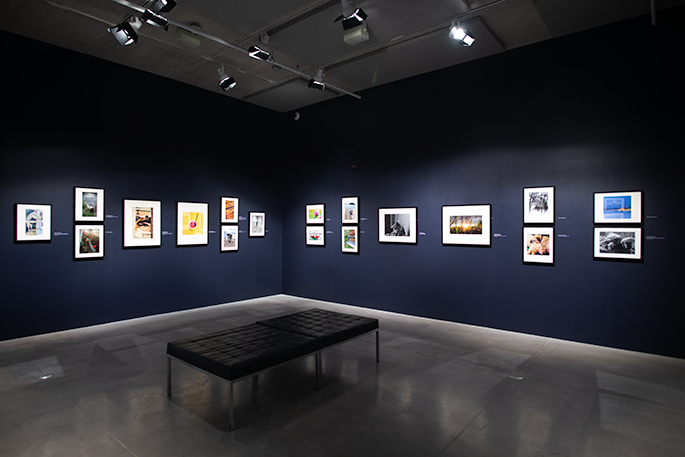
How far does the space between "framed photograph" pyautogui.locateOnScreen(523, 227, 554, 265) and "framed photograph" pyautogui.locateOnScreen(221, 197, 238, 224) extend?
6036 mm

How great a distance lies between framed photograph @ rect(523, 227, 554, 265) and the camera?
5824mm

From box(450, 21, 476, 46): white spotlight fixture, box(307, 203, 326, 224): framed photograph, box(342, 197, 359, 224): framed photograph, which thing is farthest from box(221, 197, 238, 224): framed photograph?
box(450, 21, 476, 46): white spotlight fixture

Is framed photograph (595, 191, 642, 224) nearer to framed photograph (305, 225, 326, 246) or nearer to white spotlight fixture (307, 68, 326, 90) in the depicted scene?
white spotlight fixture (307, 68, 326, 90)

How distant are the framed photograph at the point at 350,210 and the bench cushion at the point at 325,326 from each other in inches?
136

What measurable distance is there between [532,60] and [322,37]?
3.37 metres

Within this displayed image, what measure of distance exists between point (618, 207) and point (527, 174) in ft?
4.33

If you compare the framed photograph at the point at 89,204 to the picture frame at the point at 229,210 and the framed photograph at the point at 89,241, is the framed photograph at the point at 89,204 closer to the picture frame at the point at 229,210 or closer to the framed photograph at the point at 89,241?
the framed photograph at the point at 89,241

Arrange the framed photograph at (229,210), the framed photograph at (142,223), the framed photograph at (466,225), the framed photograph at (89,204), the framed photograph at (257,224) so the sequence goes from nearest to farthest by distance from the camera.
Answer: the framed photograph at (89,204), the framed photograph at (466,225), the framed photograph at (142,223), the framed photograph at (229,210), the framed photograph at (257,224)

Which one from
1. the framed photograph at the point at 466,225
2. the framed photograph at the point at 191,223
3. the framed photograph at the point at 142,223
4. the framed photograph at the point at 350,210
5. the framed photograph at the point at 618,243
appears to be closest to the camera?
the framed photograph at the point at 618,243

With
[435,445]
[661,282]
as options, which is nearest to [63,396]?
[435,445]

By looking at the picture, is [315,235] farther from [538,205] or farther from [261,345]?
[261,345]

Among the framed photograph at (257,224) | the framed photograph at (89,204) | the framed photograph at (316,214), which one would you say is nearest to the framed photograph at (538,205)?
the framed photograph at (316,214)

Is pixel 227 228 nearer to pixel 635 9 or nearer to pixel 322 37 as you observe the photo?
pixel 322 37

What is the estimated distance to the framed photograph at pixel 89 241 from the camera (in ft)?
20.8
